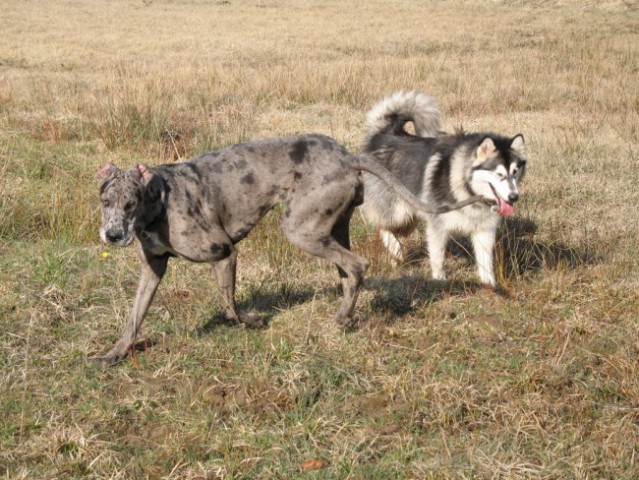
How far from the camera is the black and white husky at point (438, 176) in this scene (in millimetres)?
6602

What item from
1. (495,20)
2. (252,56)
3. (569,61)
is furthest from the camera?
(495,20)

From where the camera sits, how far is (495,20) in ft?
97.5

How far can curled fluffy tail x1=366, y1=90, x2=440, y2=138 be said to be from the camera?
7863mm

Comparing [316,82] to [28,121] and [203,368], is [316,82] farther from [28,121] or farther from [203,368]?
[203,368]

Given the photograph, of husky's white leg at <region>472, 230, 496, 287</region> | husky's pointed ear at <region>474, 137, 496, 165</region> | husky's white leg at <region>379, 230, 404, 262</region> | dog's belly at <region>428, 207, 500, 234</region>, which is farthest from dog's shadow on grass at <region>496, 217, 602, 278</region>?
husky's white leg at <region>379, 230, 404, 262</region>

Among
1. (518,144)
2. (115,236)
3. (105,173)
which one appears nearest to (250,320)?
(115,236)

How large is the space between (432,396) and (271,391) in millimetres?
938

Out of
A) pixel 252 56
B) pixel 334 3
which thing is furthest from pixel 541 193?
pixel 334 3

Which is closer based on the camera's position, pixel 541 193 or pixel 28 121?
pixel 541 193

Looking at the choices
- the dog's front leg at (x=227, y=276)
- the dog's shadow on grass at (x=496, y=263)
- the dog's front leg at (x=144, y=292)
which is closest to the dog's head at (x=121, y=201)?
the dog's front leg at (x=144, y=292)

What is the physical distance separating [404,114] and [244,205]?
307cm

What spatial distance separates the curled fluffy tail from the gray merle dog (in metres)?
2.45

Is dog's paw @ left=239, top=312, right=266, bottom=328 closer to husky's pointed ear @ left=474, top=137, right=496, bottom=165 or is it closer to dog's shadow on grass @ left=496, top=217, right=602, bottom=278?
dog's shadow on grass @ left=496, top=217, right=602, bottom=278

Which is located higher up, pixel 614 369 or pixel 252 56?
pixel 614 369
